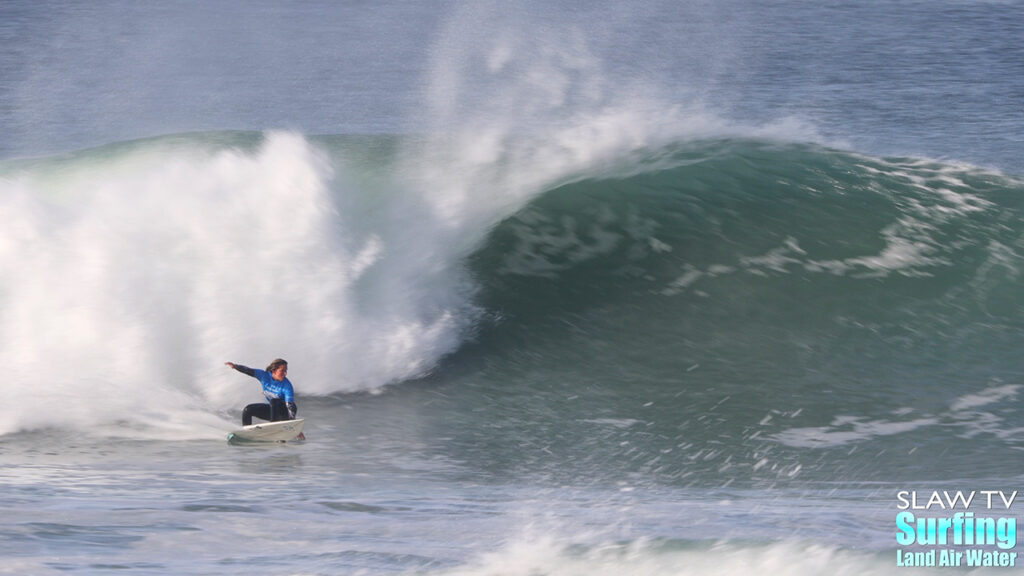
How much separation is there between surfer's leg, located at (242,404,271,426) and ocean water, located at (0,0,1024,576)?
310 millimetres

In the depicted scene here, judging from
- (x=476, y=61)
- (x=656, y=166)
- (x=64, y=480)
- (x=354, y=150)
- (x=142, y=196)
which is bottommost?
(x=64, y=480)

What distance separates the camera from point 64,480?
22.0 ft

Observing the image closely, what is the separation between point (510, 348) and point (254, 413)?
2787 millimetres

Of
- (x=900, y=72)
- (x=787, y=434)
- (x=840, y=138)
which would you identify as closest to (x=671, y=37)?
(x=900, y=72)

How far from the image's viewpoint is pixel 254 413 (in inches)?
305

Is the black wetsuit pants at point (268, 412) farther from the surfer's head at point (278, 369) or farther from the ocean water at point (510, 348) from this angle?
the ocean water at point (510, 348)

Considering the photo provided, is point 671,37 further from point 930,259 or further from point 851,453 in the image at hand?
point 851,453

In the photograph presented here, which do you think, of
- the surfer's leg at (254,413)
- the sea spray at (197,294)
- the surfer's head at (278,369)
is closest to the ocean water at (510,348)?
the sea spray at (197,294)

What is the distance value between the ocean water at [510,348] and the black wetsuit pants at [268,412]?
32 cm

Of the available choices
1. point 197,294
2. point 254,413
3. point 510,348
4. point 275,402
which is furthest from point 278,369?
point 510,348

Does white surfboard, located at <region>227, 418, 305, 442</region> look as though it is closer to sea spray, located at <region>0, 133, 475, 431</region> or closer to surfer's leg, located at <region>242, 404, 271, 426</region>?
surfer's leg, located at <region>242, 404, 271, 426</region>

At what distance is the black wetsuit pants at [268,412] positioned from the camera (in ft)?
25.4

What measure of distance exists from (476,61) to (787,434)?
18.4m

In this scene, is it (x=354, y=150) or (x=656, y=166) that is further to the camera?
(x=354, y=150)
